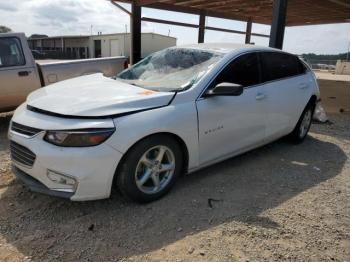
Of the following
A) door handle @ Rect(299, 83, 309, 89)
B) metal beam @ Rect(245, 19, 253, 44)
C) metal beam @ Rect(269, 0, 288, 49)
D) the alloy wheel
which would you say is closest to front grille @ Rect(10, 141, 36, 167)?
the alloy wheel

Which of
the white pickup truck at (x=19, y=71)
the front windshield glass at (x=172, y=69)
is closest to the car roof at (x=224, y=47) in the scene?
the front windshield glass at (x=172, y=69)

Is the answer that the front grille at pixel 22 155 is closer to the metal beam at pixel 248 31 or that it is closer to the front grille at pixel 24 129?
the front grille at pixel 24 129

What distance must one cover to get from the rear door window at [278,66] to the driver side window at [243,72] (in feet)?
0.61

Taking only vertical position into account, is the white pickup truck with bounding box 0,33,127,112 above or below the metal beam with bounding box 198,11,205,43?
below

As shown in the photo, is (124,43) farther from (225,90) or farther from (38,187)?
(38,187)

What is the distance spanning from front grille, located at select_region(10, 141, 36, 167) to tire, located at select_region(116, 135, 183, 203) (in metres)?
0.78

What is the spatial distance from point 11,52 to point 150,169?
4257mm

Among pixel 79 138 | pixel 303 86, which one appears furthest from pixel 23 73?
pixel 303 86

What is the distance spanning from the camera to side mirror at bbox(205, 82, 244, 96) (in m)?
3.74

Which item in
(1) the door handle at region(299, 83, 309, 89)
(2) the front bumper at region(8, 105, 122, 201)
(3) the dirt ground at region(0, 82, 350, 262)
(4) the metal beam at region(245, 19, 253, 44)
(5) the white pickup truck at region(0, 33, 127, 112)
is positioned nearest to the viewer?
(3) the dirt ground at region(0, 82, 350, 262)

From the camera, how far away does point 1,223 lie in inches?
124

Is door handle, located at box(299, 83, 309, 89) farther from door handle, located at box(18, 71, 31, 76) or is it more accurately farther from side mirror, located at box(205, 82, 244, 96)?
door handle, located at box(18, 71, 31, 76)

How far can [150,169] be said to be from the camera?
3.46m

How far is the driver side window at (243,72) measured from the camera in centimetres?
407
